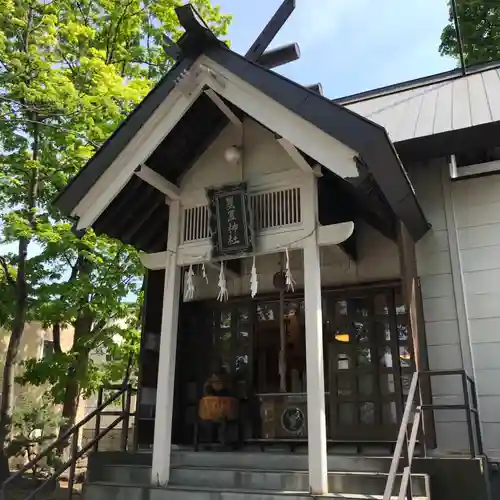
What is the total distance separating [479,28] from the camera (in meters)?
18.2

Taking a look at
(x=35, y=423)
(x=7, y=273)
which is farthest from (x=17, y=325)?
(x=35, y=423)

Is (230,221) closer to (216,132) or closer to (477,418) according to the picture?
(216,132)

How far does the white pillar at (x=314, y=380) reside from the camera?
4.50m

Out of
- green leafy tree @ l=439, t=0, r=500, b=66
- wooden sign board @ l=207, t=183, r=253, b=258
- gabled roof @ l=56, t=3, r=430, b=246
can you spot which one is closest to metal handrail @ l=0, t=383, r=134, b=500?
gabled roof @ l=56, t=3, r=430, b=246

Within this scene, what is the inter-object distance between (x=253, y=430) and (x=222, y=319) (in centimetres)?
162

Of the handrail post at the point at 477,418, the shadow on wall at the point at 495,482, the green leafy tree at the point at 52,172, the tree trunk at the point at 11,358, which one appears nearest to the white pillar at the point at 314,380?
the handrail post at the point at 477,418

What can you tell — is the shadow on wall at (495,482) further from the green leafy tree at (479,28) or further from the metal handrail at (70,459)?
the green leafy tree at (479,28)

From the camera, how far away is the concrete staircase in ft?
14.6

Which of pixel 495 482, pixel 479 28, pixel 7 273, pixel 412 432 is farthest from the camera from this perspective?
pixel 479 28

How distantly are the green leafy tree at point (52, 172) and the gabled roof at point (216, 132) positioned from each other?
3.25 m

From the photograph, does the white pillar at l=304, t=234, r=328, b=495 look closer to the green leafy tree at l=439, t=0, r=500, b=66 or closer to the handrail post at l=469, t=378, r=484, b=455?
the handrail post at l=469, t=378, r=484, b=455

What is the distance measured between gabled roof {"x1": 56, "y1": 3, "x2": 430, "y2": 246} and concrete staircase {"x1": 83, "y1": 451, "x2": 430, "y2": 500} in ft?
8.44

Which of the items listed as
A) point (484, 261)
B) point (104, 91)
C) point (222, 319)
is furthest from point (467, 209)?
point (104, 91)

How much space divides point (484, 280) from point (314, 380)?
2.64m
